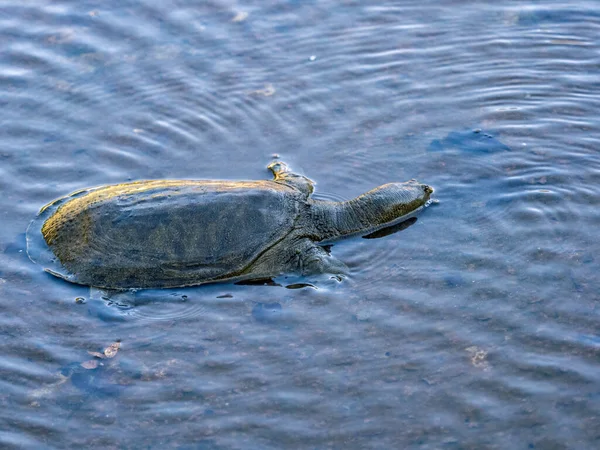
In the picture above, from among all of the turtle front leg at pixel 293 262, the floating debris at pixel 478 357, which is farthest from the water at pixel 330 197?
the turtle front leg at pixel 293 262

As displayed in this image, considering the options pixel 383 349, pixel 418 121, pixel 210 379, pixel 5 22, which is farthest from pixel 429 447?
pixel 5 22

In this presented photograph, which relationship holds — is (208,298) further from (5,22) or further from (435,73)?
(5,22)

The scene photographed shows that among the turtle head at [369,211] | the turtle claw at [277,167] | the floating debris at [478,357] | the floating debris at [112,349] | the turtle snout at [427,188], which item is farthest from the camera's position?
the turtle claw at [277,167]

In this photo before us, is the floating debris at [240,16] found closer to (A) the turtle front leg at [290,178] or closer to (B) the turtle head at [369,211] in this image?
(A) the turtle front leg at [290,178]

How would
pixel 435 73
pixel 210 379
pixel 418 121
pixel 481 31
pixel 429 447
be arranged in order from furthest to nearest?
pixel 481 31 → pixel 435 73 → pixel 418 121 → pixel 210 379 → pixel 429 447

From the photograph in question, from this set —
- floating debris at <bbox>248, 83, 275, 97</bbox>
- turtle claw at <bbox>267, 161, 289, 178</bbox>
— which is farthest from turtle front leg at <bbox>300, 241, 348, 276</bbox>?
floating debris at <bbox>248, 83, 275, 97</bbox>

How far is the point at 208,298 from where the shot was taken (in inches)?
237

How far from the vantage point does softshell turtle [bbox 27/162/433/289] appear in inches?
236

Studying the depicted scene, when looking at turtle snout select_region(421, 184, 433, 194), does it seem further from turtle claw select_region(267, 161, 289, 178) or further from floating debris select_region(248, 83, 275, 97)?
floating debris select_region(248, 83, 275, 97)

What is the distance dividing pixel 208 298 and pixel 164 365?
27.9 inches

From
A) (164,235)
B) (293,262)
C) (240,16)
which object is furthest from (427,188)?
(240,16)

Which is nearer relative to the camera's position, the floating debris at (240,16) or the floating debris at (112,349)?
the floating debris at (112,349)

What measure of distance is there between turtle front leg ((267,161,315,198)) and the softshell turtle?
283mm

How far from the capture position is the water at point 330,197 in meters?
5.05
